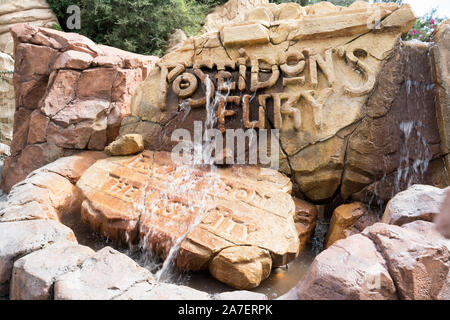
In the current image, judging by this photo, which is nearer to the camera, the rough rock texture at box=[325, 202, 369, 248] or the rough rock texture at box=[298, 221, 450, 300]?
the rough rock texture at box=[298, 221, 450, 300]

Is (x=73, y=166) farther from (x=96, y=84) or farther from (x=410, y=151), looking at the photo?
(x=410, y=151)

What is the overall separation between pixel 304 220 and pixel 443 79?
1.90m

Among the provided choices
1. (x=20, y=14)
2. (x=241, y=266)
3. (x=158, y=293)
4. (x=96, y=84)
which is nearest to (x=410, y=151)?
(x=241, y=266)

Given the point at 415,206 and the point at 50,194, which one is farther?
the point at 50,194

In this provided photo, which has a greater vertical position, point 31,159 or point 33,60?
point 33,60

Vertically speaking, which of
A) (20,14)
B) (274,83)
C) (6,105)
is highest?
(20,14)

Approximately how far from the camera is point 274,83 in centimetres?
333

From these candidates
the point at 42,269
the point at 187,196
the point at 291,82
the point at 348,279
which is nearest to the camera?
the point at 348,279

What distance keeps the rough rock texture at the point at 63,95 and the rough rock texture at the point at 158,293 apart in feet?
8.79

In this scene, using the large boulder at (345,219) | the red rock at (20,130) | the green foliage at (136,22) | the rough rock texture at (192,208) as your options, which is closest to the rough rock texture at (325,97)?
the large boulder at (345,219)

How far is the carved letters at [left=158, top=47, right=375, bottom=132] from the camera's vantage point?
315cm

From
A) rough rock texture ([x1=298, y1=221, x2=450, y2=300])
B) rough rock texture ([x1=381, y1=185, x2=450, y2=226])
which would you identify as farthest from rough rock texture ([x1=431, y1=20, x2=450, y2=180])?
rough rock texture ([x1=298, y1=221, x2=450, y2=300])

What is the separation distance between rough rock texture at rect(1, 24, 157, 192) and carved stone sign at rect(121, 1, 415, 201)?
37 cm

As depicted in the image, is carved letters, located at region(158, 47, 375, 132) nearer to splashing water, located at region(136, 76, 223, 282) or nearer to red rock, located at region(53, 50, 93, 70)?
splashing water, located at region(136, 76, 223, 282)
